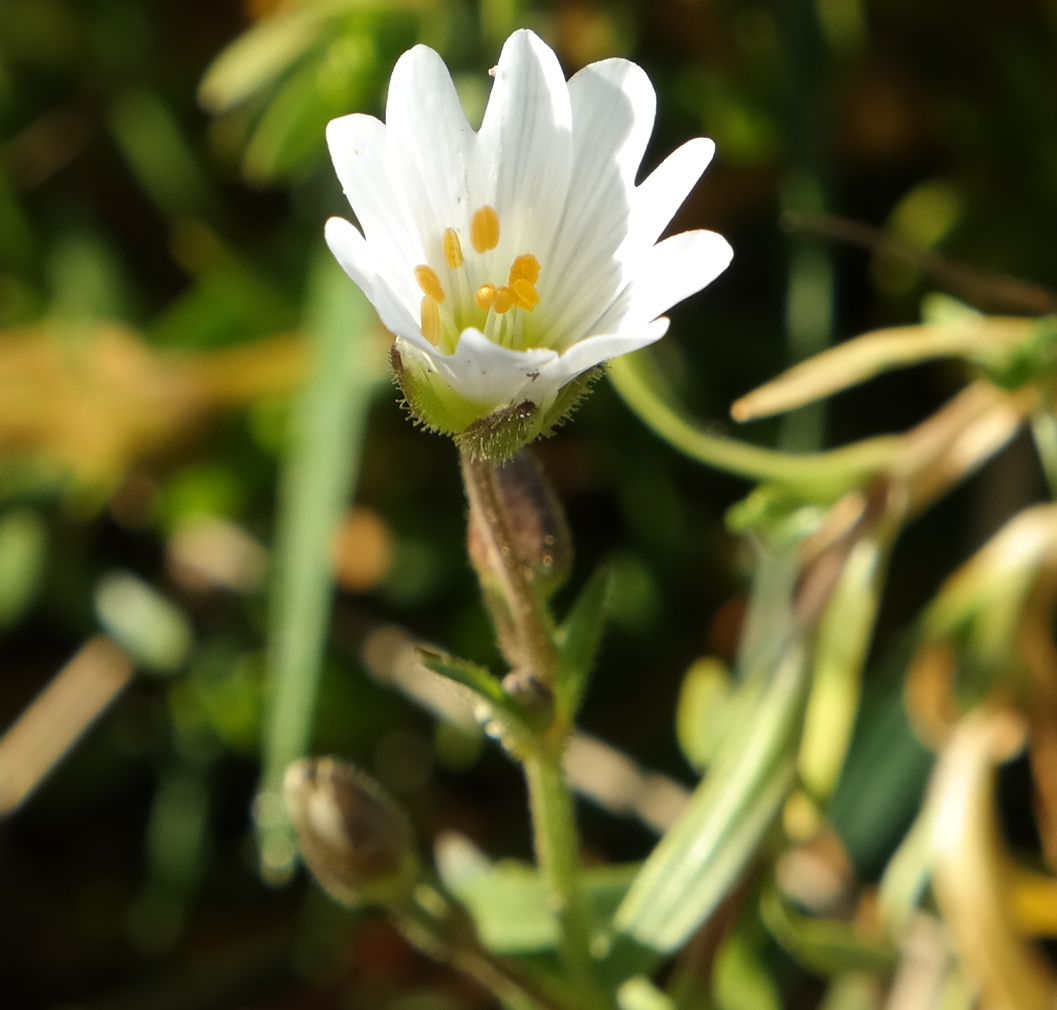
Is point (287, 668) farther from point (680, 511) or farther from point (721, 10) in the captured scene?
point (721, 10)

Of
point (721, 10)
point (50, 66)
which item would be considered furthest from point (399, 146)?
point (50, 66)

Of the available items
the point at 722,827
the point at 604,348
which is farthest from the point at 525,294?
the point at 722,827

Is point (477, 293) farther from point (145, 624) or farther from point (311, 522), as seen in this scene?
point (145, 624)

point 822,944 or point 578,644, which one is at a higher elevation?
point 578,644

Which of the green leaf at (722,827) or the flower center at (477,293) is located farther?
the green leaf at (722,827)

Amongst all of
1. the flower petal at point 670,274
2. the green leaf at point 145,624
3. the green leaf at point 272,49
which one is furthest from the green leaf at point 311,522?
the flower petal at point 670,274

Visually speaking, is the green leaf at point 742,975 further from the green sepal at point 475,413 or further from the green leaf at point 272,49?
the green leaf at point 272,49
